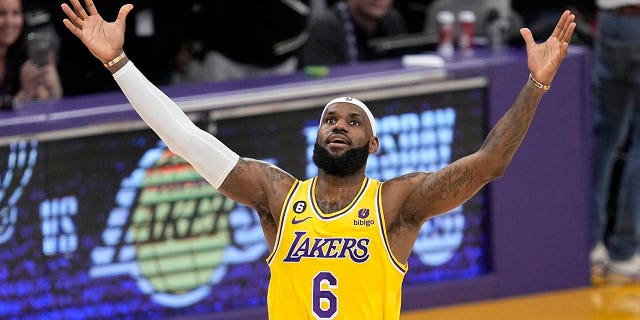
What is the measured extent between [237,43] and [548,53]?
4907 mm

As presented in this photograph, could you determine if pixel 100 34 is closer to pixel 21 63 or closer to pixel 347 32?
pixel 21 63

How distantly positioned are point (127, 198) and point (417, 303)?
7.03 feet

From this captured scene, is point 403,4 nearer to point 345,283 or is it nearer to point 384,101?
point 384,101

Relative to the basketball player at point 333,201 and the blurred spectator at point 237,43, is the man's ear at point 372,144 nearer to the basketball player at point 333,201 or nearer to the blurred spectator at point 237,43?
the basketball player at point 333,201

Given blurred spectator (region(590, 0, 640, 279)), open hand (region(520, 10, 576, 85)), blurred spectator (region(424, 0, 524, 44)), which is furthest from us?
blurred spectator (region(424, 0, 524, 44))

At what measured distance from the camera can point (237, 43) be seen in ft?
34.1

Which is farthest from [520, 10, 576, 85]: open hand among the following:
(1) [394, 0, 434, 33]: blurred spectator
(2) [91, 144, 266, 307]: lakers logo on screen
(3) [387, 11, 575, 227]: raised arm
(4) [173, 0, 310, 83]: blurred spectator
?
(1) [394, 0, 434, 33]: blurred spectator

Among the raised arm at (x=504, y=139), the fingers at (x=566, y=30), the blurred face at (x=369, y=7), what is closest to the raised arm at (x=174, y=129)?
the raised arm at (x=504, y=139)

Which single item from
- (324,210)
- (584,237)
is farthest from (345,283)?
(584,237)

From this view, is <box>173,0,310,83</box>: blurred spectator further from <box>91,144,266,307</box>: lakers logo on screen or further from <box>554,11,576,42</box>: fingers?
<box>554,11,576,42</box>: fingers

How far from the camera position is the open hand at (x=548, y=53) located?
5754 millimetres

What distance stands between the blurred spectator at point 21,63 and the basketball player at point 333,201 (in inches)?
109

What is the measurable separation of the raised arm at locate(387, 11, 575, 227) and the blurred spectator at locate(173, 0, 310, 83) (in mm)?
4082

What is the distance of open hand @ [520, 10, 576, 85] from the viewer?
5.75 m
